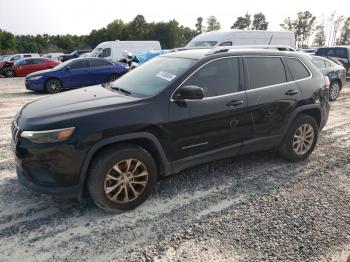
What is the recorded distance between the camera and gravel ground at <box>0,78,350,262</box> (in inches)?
115

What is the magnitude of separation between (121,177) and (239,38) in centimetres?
1348

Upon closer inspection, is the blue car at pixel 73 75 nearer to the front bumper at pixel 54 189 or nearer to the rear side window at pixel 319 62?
the rear side window at pixel 319 62

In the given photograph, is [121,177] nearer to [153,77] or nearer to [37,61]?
[153,77]

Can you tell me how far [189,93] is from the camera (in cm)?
362

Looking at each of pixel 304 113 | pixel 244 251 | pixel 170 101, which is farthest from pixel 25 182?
pixel 304 113

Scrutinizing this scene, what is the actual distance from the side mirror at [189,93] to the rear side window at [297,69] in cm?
179

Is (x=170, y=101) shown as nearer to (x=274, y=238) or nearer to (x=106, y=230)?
(x=106, y=230)

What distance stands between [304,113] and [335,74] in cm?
613

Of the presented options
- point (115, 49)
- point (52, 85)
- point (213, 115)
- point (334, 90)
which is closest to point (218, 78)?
point (213, 115)

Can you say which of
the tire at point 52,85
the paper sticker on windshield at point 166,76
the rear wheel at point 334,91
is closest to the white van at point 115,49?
the tire at point 52,85

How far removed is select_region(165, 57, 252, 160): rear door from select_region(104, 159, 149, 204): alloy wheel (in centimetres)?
46

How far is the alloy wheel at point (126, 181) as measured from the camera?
342 centimetres

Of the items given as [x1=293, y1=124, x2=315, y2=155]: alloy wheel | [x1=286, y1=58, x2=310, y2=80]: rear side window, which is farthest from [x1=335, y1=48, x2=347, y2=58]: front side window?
[x1=293, y1=124, x2=315, y2=155]: alloy wheel

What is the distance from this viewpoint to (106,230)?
3.25 meters
